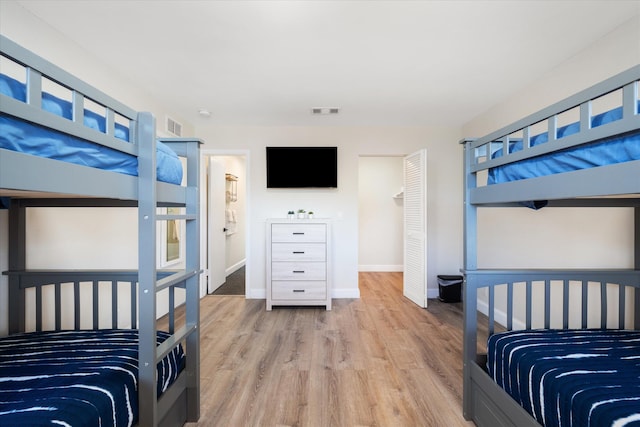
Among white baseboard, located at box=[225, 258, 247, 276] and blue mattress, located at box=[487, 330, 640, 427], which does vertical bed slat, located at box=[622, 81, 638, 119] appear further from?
white baseboard, located at box=[225, 258, 247, 276]

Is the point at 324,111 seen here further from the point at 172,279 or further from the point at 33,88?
the point at 33,88

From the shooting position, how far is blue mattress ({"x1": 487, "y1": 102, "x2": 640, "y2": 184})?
0.88 m

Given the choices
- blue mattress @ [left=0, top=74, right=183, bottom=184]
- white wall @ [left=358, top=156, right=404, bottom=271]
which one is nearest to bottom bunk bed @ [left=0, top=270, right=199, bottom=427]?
blue mattress @ [left=0, top=74, right=183, bottom=184]

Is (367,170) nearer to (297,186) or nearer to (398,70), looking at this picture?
(297,186)

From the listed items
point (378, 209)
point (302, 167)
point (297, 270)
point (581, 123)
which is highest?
point (302, 167)

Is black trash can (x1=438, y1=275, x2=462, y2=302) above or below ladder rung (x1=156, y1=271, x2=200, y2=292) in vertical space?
below

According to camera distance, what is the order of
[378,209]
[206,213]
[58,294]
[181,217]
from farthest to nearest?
[378,209] → [206,213] → [58,294] → [181,217]

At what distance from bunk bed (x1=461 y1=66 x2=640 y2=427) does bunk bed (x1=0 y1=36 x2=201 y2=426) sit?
151cm

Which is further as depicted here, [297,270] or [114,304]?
[297,270]

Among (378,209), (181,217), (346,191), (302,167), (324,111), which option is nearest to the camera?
(181,217)

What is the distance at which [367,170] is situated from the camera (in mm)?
5746

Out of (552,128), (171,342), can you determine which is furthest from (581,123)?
(171,342)

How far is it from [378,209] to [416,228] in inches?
81.6

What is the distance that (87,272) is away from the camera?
168 cm
